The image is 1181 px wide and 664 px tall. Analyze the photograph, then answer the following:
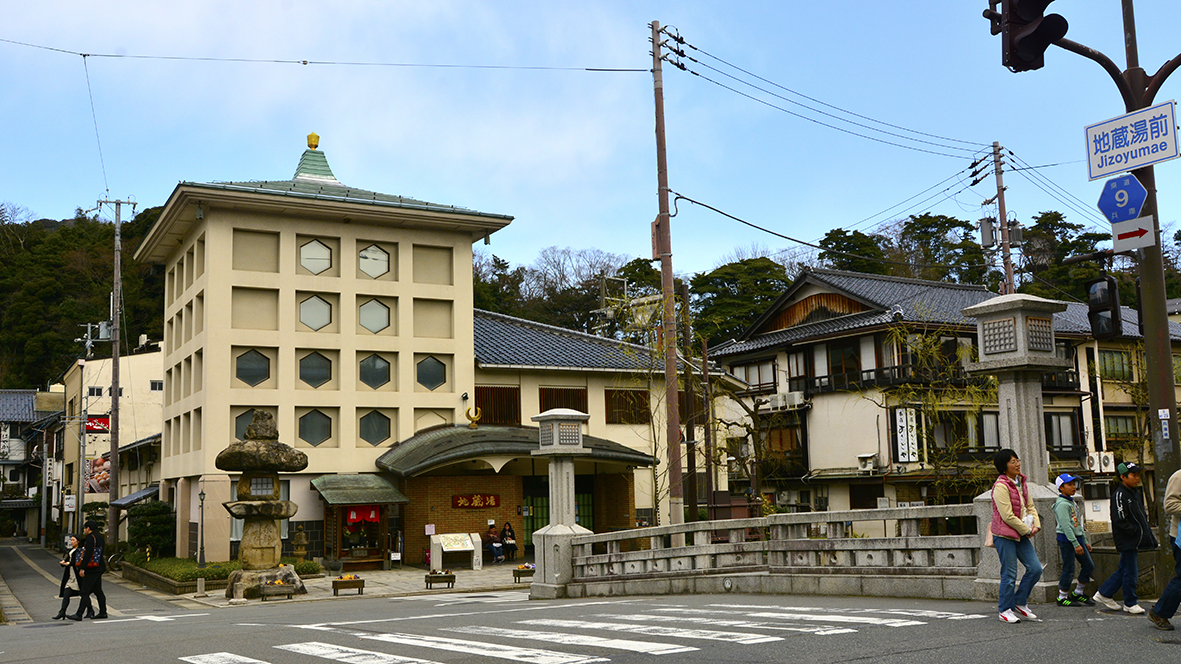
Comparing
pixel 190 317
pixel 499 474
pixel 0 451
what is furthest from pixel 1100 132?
pixel 0 451

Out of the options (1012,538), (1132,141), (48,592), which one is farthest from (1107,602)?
(48,592)

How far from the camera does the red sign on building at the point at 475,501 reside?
1356 inches

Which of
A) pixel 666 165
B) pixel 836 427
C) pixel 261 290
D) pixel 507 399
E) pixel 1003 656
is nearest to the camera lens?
pixel 1003 656

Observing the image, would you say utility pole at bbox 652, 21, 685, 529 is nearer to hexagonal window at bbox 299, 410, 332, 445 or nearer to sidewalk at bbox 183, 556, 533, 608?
sidewalk at bbox 183, 556, 533, 608

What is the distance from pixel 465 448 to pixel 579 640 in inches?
883

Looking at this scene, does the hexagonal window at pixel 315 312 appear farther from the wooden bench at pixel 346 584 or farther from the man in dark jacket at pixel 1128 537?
the man in dark jacket at pixel 1128 537

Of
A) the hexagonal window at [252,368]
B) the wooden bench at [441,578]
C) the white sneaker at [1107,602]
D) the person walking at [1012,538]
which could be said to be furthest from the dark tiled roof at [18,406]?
the white sneaker at [1107,602]

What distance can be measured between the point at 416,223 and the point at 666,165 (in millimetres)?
17343

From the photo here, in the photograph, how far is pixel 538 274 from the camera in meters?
72.5

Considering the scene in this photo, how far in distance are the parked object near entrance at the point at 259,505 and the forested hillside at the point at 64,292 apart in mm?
41344

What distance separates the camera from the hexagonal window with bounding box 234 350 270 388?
33844 mm

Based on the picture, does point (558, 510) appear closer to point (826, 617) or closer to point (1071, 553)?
point (826, 617)

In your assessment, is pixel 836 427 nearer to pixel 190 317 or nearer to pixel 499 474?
pixel 499 474

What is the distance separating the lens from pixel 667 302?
66.7 ft
